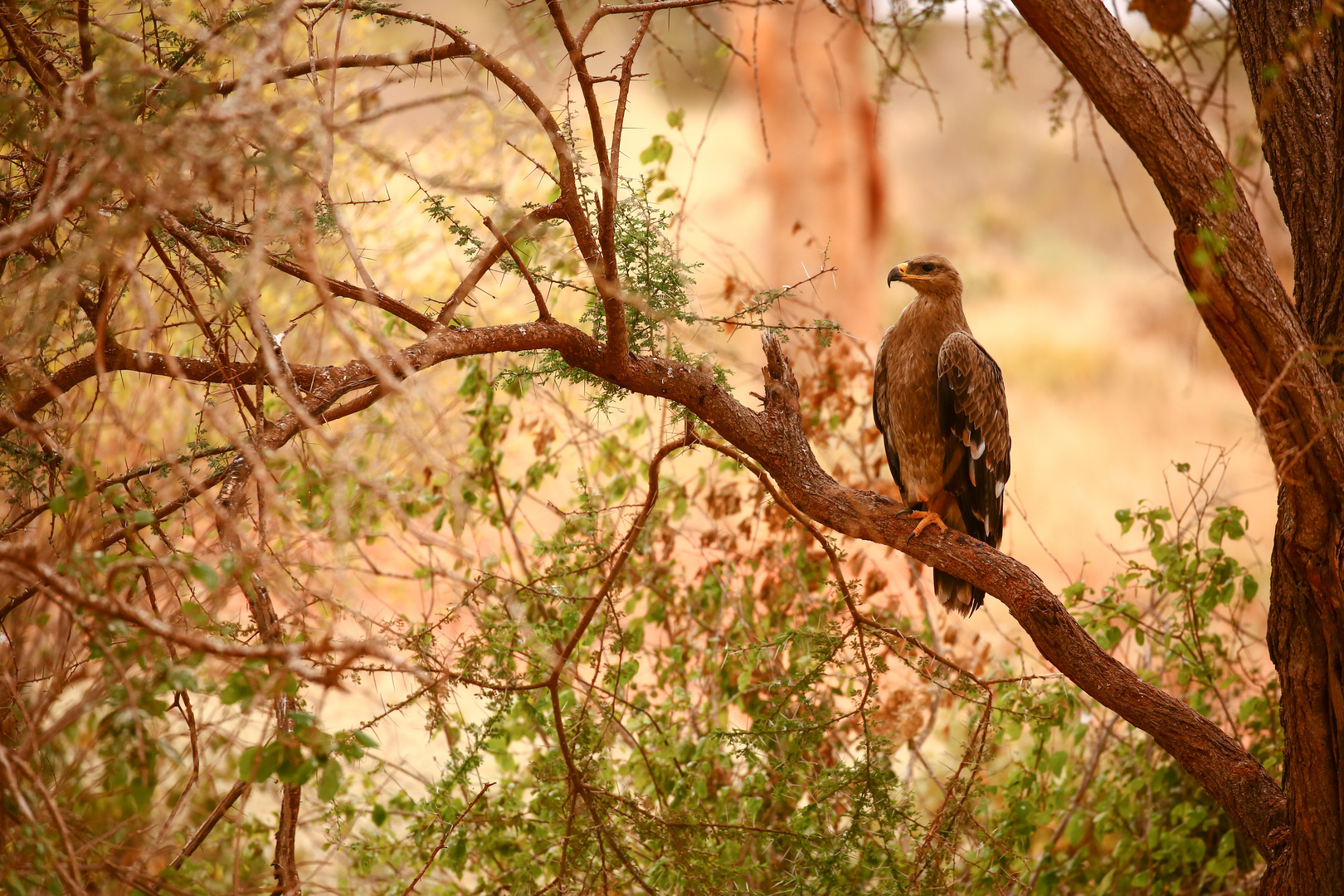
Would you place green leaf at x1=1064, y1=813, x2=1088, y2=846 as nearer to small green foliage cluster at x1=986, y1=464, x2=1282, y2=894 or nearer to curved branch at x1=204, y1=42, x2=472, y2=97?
small green foliage cluster at x1=986, y1=464, x2=1282, y2=894

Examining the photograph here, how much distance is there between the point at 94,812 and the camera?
4938mm

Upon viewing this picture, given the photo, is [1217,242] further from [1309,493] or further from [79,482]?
[79,482]

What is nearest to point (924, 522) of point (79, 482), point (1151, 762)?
point (1151, 762)

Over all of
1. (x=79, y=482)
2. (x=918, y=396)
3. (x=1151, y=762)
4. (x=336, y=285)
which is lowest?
(x=79, y=482)

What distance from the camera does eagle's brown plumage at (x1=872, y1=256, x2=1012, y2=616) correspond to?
3961 mm

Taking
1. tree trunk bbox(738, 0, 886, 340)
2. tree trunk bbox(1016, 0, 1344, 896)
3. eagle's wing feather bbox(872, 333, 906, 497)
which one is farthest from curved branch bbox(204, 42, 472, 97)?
tree trunk bbox(738, 0, 886, 340)

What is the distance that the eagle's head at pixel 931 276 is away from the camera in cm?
421

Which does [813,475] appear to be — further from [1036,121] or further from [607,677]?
[1036,121]

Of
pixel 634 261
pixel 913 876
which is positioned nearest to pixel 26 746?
pixel 634 261

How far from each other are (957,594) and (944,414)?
26.4 inches

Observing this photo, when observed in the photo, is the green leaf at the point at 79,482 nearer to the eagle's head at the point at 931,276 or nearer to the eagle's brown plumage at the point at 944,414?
the eagle's brown plumage at the point at 944,414

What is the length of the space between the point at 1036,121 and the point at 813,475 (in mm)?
22683

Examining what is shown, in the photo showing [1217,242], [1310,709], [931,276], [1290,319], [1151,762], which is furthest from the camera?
[1151,762]

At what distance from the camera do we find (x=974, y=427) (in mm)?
3959
